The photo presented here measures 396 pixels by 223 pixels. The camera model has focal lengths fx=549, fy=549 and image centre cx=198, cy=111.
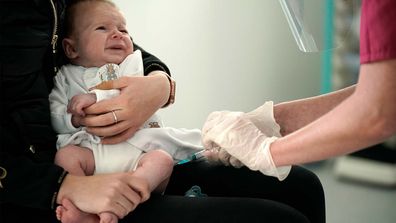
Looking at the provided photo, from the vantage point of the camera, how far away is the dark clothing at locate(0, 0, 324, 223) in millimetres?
1113

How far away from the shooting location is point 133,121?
1317 millimetres

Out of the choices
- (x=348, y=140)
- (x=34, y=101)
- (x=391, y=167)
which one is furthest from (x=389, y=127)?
(x=391, y=167)

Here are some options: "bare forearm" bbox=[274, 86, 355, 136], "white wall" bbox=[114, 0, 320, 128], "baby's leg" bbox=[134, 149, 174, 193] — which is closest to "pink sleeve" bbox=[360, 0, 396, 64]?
"bare forearm" bbox=[274, 86, 355, 136]

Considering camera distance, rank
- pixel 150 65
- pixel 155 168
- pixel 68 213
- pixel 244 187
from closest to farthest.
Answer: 1. pixel 68 213
2. pixel 155 168
3. pixel 244 187
4. pixel 150 65

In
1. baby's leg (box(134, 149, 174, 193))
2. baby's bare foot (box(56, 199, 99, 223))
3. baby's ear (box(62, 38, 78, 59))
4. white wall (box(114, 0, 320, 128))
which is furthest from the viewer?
white wall (box(114, 0, 320, 128))

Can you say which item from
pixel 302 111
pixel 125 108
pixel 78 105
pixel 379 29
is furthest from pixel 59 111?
pixel 379 29

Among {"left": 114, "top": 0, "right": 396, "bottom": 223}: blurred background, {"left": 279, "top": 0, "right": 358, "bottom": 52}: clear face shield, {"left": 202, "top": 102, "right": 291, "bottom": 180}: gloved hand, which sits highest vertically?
{"left": 279, "top": 0, "right": 358, "bottom": 52}: clear face shield

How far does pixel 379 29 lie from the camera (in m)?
0.94

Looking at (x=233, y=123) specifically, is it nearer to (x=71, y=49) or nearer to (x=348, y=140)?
(x=348, y=140)

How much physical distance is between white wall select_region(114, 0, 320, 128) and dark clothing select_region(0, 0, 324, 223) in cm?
123

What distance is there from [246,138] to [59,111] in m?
0.45

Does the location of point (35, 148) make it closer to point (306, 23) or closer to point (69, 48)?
point (69, 48)

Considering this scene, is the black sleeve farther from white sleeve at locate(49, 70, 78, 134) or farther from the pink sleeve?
the pink sleeve

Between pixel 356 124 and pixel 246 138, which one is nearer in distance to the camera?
pixel 356 124
